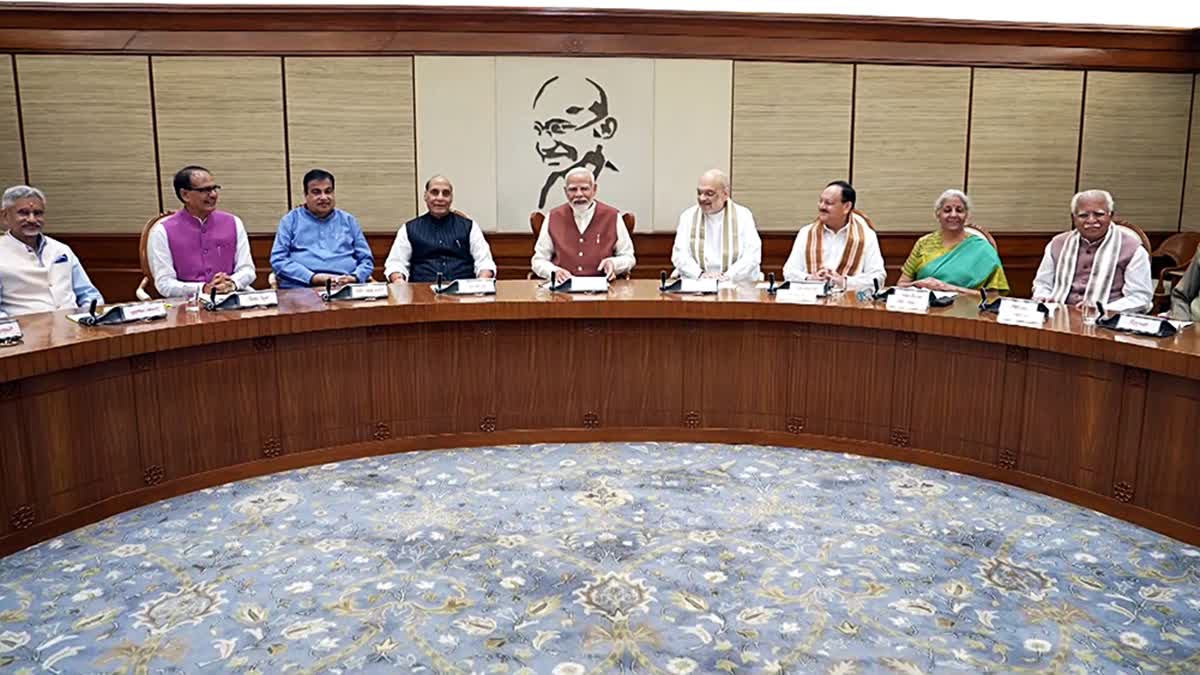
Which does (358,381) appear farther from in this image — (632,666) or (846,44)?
(846,44)

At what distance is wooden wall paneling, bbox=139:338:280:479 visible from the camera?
3.31 m

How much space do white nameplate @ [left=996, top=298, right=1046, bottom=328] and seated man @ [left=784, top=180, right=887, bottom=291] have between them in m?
0.92

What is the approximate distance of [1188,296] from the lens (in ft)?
12.7

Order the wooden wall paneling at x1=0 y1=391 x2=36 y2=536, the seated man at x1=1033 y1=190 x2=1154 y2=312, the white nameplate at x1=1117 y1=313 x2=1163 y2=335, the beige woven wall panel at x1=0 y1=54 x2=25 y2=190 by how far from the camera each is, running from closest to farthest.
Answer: the wooden wall paneling at x1=0 y1=391 x2=36 y2=536
the white nameplate at x1=1117 y1=313 x2=1163 y2=335
the seated man at x1=1033 y1=190 x2=1154 y2=312
the beige woven wall panel at x1=0 y1=54 x2=25 y2=190

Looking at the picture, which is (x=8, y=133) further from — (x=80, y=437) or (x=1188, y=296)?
(x=1188, y=296)

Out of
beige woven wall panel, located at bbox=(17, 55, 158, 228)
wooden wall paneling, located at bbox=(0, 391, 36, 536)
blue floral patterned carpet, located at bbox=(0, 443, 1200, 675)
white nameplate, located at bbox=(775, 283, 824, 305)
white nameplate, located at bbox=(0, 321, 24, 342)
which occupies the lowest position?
blue floral patterned carpet, located at bbox=(0, 443, 1200, 675)

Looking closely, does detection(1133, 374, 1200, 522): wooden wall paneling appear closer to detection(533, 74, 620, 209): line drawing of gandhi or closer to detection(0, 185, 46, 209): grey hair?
detection(533, 74, 620, 209): line drawing of gandhi

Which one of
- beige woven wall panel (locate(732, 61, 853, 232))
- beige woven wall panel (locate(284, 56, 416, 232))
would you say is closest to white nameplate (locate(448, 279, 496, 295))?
beige woven wall panel (locate(284, 56, 416, 232))

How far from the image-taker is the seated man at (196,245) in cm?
→ 423

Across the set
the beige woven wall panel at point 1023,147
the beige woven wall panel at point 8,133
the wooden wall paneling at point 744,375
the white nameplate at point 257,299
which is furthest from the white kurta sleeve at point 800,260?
the beige woven wall panel at point 8,133

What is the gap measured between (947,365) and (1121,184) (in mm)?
3999

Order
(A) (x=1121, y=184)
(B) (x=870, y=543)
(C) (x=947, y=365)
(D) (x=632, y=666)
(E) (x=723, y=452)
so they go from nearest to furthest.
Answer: (D) (x=632, y=666), (B) (x=870, y=543), (C) (x=947, y=365), (E) (x=723, y=452), (A) (x=1121, y=184)

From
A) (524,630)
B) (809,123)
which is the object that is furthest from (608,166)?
(524,630)

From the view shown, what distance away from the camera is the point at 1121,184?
6.64 meters
